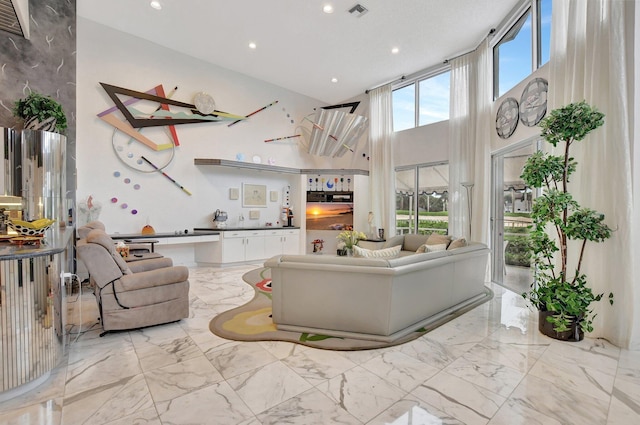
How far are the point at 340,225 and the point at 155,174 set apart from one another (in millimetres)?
4636

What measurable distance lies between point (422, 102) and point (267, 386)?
712 centimetres

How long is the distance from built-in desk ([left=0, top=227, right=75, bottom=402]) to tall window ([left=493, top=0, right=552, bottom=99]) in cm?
617

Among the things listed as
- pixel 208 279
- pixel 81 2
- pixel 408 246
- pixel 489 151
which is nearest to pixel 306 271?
pixel 208 279

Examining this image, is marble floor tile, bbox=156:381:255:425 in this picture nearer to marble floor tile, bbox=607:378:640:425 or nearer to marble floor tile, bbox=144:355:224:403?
marble floor tile, bbox=144:355:224:403

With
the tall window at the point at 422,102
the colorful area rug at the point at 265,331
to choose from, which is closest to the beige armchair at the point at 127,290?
the colorful area rug at the point at 265,331

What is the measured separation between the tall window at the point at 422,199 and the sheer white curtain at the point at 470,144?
512 mm

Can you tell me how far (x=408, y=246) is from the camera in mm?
6137

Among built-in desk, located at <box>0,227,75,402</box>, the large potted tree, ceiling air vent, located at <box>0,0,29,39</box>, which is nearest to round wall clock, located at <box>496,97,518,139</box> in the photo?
the large potted tree

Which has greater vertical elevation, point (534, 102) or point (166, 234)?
point (534, 102)

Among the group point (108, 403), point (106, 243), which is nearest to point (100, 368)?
point (108, 403)

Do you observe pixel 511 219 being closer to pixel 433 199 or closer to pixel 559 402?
pixel 433 199

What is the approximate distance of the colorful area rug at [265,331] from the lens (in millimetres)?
2828

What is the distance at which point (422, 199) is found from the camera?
7336 mm

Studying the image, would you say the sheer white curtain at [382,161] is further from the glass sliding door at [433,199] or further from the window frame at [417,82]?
the glass sliding door at [433,199]
